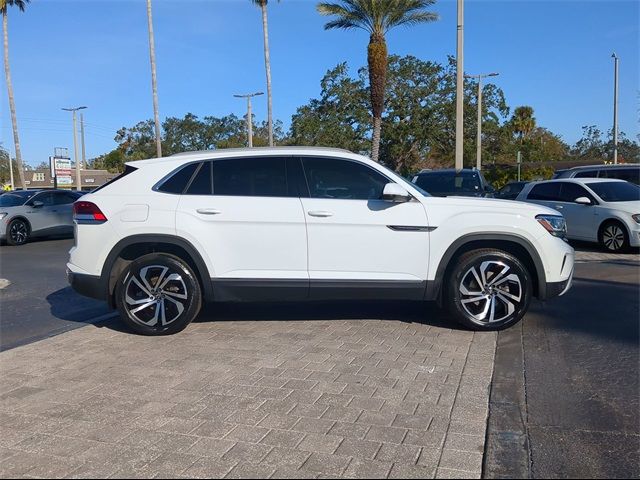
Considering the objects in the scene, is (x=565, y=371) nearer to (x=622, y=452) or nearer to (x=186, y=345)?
(x=622, y=452)

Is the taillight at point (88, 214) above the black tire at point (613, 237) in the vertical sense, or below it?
above

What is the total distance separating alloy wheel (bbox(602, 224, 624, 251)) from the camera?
11.9 metres

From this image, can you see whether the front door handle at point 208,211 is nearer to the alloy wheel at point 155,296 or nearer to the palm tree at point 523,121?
the alloy wheel at point 155,296

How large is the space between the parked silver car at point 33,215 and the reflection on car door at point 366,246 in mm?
13351

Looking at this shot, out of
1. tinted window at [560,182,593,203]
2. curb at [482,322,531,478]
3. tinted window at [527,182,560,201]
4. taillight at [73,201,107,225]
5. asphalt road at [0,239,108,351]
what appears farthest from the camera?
tinted window at [527,182,560,201]

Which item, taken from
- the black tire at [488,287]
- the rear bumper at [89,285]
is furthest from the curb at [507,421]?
the rear bumper at [89,285]

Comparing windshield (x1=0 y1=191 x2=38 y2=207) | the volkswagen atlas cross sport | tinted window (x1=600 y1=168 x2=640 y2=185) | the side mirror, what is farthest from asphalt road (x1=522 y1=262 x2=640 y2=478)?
windshield (x1=0 y1=191 x2=38 y2=207)

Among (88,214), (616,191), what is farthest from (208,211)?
(616,191)

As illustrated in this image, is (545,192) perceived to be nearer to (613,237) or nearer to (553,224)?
A: (613,237)

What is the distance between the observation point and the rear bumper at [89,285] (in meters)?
5.83

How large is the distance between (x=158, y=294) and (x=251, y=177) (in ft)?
4.94

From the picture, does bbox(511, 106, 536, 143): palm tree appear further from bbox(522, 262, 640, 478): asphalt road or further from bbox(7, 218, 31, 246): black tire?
bbox(522, 262, 640, 478): asphalt road

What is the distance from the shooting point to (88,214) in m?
5.84

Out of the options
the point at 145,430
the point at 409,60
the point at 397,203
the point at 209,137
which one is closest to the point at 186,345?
the point at 145,430
